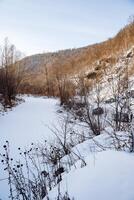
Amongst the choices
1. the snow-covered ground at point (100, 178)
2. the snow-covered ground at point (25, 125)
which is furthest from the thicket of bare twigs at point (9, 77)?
the snow-covered ground at point (100, 178)

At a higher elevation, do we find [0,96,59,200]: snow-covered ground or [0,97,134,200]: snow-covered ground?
[0,97,134,200]: snow-covered ground

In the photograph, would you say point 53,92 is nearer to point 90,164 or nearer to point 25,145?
point 25,145

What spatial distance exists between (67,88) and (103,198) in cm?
1596

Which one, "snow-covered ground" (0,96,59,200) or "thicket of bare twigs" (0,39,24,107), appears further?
"thicket of bare twigs" (0,39,24,107)

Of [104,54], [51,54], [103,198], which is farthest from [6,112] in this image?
[51,54]

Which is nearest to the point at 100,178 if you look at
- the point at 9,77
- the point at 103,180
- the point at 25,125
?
the point at 103,180

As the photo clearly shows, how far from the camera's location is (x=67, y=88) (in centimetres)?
1905

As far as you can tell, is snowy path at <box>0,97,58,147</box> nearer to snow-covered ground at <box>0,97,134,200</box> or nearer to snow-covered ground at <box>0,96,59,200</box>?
snow-covered ground at <box>0,96,59,200</box>

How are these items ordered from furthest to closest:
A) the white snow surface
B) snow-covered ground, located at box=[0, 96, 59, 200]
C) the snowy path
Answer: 1. the snowy path
2. snow-covered ground, located at box=[0, 96, 59, 200]
3. the white snow surface

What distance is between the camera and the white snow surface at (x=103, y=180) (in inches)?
127

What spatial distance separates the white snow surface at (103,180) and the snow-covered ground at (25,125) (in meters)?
2.01

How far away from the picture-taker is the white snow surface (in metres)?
3.22

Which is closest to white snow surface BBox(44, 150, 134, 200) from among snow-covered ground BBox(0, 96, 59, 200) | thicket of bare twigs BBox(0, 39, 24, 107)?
snow-covered ground BBox(0, 96, 59, 200)

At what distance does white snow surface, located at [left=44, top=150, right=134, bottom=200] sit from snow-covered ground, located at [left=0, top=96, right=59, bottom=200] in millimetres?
2006
